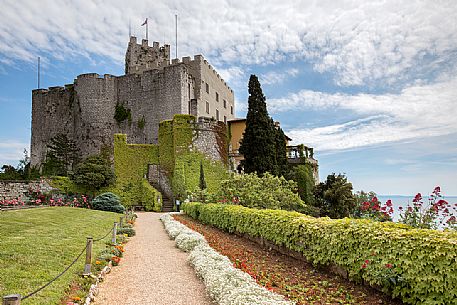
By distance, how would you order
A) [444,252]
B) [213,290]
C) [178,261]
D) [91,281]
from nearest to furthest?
[444,252] → [213,290] → [91,281] → [178,261]

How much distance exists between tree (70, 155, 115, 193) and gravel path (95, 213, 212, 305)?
18710 millimetres

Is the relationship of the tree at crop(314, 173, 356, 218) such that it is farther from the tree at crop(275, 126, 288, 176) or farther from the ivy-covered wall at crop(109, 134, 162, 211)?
the ivy-covered wall at crop(109, 134, 162, 211)

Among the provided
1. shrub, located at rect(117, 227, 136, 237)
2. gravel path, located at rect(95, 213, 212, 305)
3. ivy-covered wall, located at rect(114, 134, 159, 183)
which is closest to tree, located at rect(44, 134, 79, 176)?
ivy-covered wall, located at rect(114, 134, 159, 183)

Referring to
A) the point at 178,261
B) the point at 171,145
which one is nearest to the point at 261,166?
the point at 171,145

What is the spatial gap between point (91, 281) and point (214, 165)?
993 inches

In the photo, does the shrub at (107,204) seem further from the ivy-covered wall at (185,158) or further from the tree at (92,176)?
the ivy-covered wall at (185,158)

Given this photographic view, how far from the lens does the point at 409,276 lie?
16.5 feet

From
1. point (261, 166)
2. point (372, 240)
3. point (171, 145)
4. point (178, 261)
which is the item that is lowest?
point (178, 261)

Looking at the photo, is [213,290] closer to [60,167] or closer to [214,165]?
[214,165]

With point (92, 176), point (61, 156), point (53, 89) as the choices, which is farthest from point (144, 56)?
point (92, 176)

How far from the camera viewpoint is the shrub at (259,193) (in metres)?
17.1

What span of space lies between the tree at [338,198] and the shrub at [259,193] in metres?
8.69

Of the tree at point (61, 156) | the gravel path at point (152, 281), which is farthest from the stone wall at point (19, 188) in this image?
the gravel path at point (152, 281)

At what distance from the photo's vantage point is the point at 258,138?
27641mm
